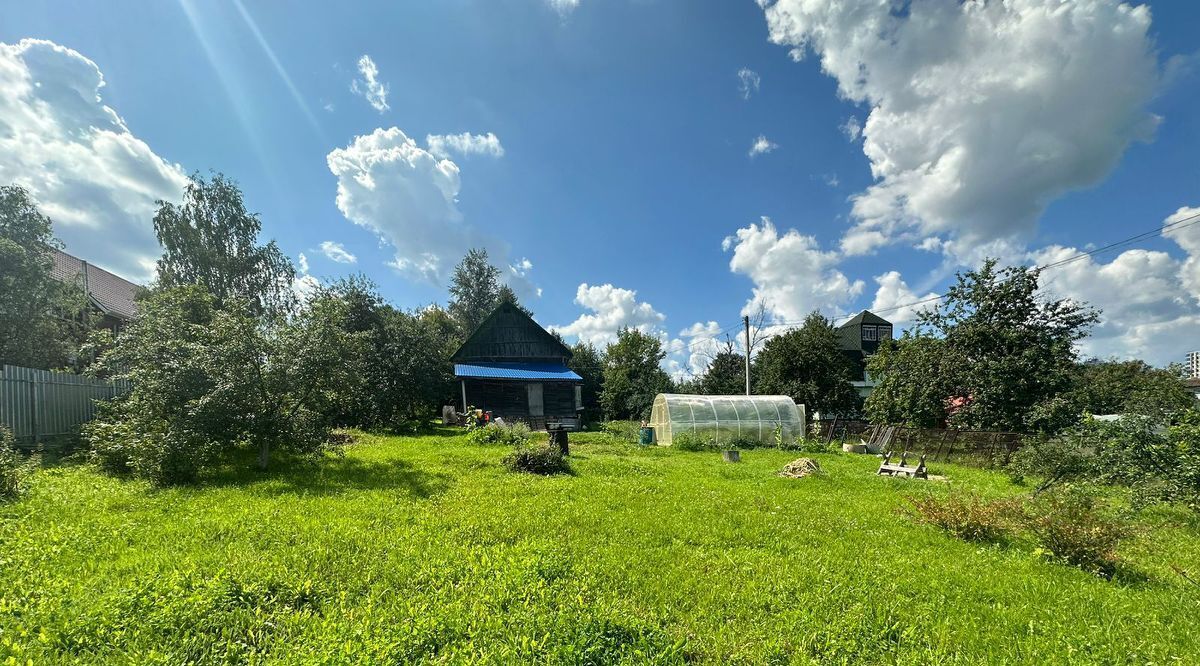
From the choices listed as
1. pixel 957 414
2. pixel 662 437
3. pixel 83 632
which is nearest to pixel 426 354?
pixel 662 437

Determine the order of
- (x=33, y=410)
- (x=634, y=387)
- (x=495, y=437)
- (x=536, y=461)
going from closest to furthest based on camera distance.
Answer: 1. (x=33, y=410)
2. (x=536, y=461)
3. (x=495, y=437)
4. (x=634, y=387)

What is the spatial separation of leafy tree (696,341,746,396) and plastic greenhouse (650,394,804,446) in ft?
43.2

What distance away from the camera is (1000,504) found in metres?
6.39

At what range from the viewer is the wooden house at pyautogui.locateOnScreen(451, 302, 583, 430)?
2503cm

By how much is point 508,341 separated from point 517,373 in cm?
320

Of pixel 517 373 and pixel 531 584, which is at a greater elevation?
pixel 517 373

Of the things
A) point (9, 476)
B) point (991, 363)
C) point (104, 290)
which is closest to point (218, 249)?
point (104, 290)

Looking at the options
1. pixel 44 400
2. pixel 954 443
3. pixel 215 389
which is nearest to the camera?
pixel 215 389

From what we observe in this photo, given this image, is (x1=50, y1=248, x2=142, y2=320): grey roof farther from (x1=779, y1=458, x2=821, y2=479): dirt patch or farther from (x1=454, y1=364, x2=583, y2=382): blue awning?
(x1=779, y1=458, x2=821, y2=479): dirt patch

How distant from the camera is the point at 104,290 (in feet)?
84.1

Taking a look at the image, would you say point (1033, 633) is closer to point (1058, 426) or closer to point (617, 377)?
point (1058, 426)

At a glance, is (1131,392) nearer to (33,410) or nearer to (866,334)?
(866,334)

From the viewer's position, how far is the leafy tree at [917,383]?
17.3 m

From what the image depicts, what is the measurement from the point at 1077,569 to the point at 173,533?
1005 cm
